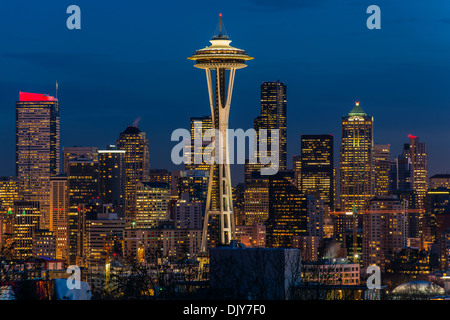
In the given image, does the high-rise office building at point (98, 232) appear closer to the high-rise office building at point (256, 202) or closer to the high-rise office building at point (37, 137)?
the high-rise office building at point (256, 202)

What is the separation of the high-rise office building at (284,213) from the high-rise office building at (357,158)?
643 inches

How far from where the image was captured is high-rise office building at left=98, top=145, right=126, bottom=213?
144 metres

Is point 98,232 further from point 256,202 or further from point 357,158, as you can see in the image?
point 357,158

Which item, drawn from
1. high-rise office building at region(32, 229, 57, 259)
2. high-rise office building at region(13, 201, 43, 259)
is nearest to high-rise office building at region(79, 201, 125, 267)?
high-rise office building at region(32, 229, 57, 259)

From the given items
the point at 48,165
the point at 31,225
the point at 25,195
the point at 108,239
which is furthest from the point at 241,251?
the point at 48,165

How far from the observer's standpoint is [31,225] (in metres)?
124

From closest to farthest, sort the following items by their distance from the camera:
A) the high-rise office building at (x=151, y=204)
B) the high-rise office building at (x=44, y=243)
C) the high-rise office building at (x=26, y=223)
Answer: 1. the high-rise office building at (x=44, y=243)
2. the high-rise office building at (x=26, y=223)
3. the high-rise office building at (x=151, y=204)

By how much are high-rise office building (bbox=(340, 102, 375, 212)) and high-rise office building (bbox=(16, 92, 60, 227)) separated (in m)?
44.3

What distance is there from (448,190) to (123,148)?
49520 mm

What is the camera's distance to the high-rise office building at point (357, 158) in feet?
511

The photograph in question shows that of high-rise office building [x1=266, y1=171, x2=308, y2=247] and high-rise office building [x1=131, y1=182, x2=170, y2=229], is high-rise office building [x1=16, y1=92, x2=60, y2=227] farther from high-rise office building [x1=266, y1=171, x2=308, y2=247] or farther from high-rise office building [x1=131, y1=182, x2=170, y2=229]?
high-rise office building [x1=266, y1=171, x2=308, y2=247]

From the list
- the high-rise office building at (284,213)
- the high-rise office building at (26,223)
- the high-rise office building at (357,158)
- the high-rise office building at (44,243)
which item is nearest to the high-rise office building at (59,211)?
the high-rise office building at (44,243)

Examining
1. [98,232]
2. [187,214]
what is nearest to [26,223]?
[98,232]

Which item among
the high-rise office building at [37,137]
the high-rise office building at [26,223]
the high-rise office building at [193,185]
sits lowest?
the high-rise office building at [26,223]
